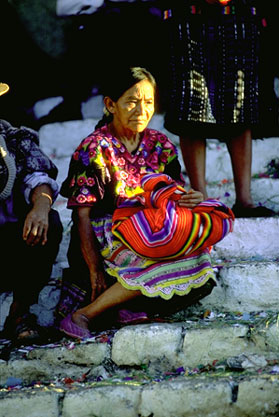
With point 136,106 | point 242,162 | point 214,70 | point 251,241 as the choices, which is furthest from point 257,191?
point 136,106

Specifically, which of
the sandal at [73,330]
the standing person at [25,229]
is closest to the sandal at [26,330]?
the standing person at [25,229]

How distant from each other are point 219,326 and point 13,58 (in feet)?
10.3

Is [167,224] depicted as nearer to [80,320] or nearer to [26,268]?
[80,320]

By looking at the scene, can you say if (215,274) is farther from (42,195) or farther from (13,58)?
(13,58)

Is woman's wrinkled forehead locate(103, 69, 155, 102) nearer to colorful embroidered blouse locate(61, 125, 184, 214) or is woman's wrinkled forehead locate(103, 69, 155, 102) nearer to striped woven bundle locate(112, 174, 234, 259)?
colorful embroidered blouse locate(61, 125, 184, 214)

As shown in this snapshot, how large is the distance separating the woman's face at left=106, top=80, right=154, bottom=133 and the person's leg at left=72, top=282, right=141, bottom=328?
0.83 meters

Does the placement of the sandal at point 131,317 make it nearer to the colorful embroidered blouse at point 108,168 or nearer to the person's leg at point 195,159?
the colorful embroidered blouse at point 108,168

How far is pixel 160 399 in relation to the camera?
103 inches

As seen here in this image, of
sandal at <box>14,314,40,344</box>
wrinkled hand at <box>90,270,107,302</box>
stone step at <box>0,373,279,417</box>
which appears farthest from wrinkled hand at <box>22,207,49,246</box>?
stone step at <box>0,373,279,417</box>

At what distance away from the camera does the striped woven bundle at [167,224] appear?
116 inches

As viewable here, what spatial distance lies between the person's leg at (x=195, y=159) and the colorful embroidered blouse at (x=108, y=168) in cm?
42

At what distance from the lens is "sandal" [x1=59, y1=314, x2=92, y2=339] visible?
3.10m

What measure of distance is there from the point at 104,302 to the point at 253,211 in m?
1.14

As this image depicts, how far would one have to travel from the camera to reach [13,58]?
17.0ft
